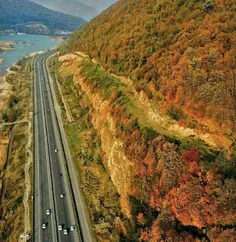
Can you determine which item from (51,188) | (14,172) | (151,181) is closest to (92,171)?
(51,188)

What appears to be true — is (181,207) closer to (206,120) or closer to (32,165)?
(206,120)

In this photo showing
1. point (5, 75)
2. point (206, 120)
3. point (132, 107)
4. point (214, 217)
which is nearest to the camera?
point (214, 217)

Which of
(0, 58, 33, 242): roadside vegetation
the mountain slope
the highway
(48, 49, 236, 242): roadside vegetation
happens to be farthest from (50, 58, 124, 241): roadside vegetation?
the mountain slope

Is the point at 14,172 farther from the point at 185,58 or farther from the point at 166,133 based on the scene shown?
the point at 185,58

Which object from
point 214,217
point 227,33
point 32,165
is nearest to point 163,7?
point 227,33

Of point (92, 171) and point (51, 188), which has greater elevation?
point (92, 171)

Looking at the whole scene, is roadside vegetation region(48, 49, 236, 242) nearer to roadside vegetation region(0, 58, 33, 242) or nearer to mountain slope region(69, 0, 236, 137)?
mountain slope region(69, 0, 236, 137)
